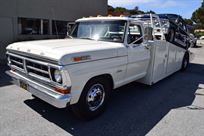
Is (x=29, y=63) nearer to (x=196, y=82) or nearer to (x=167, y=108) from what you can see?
(x=167, y=108)

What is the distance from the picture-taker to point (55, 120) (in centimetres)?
405

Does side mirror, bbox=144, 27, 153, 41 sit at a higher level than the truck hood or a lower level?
higher

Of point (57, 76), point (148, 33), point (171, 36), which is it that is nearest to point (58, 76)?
point (57, 76)

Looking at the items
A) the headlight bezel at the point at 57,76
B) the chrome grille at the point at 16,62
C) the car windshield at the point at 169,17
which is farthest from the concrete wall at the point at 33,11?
the headlight bezel at the point at 57,76

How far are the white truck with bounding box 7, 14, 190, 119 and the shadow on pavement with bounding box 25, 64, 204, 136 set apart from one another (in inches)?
12.3

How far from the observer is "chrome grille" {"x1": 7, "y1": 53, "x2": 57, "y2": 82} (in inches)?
138

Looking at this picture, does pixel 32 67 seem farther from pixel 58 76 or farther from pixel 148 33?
pixel 148 33

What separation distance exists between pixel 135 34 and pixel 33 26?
343 inches

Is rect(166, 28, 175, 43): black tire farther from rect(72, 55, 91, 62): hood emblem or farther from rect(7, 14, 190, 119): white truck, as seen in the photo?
rect(72, 55, 91, 62): hood emblem

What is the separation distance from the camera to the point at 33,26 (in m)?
12.3

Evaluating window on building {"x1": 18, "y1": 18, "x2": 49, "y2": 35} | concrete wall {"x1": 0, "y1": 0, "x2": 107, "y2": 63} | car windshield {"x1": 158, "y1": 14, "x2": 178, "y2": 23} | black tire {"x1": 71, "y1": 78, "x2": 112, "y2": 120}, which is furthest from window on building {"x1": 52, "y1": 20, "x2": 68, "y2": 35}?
black tire {"x1": 71, "y1": 78, "x2": 112, "y2": 120}

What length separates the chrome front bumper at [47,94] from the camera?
3.32m

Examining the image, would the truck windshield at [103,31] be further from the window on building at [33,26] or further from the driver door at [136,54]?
the window on building at [33,26]

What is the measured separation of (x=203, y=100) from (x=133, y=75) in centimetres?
221
